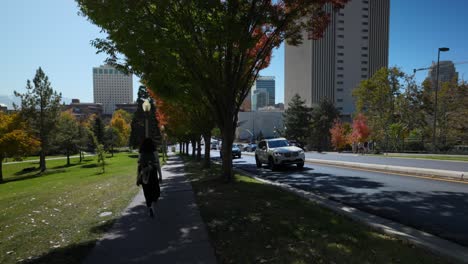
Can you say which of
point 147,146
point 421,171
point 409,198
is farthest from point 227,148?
point 421,171

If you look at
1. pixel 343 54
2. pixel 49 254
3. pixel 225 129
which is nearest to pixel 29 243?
pixel 49 254

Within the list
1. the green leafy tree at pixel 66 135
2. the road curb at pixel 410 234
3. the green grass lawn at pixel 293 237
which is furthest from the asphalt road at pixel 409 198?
the green leafy tree at pixel 66 135

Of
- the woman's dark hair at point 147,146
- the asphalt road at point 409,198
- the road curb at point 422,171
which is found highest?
the woman's dark hair at point 147,146

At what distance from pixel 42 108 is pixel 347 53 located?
102 metres

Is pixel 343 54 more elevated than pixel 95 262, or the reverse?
pixel 343 54

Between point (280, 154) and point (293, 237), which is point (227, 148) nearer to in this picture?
point (280, 154)

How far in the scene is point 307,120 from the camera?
6656cm

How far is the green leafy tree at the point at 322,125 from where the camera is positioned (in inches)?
2520

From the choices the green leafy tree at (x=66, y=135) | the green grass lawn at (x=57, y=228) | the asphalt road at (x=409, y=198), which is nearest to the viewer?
the green grass lawn at (x=57, y=228)

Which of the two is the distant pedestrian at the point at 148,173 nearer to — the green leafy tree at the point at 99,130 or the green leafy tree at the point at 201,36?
the green leafy tree at the point at 201,36

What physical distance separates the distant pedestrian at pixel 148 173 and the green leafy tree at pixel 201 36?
9.86ft

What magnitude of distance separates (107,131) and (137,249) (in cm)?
6946

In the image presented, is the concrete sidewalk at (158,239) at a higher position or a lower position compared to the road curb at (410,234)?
lower

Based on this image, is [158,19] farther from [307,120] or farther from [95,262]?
[307,120]
